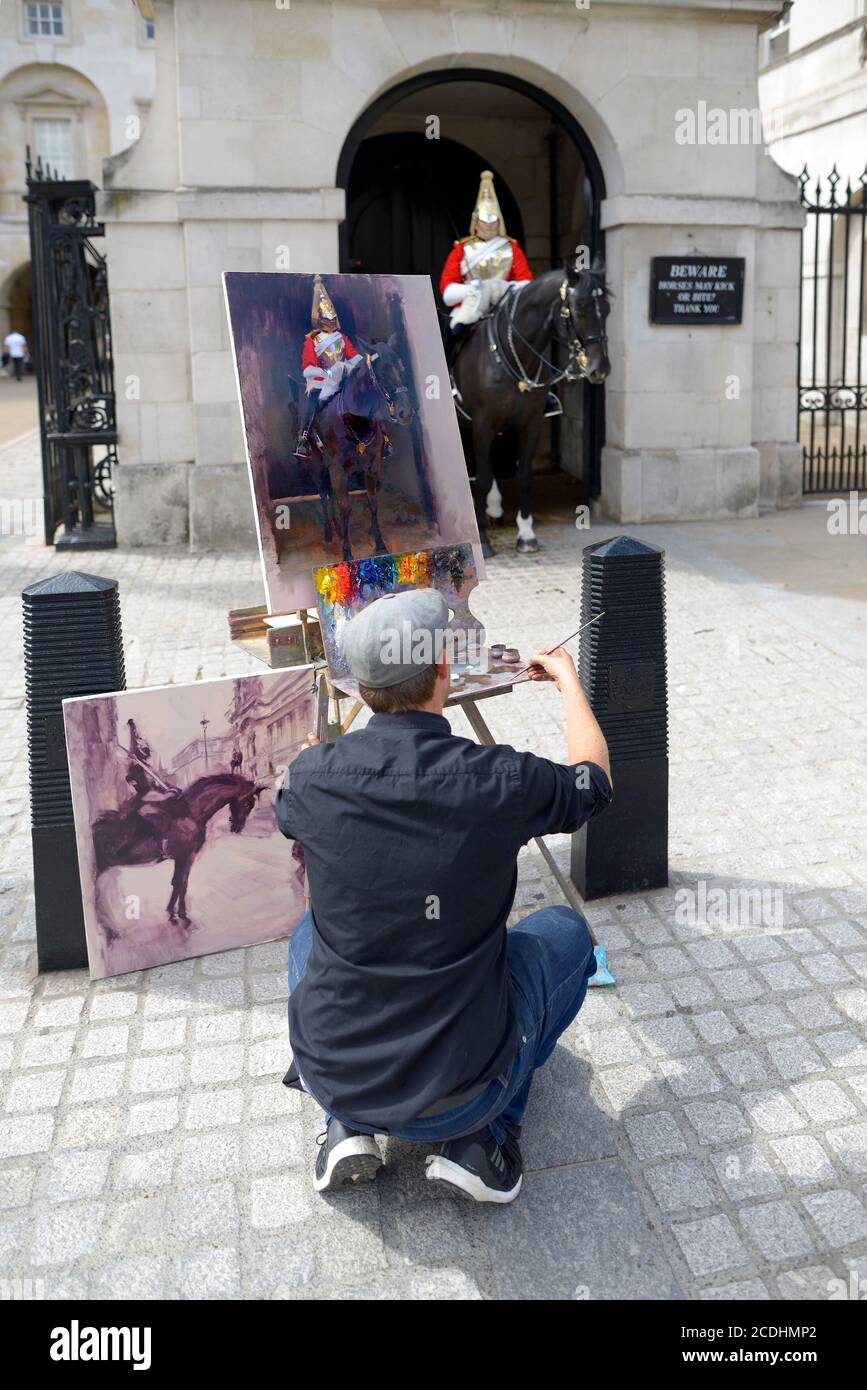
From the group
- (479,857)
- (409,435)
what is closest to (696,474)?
(409,435)

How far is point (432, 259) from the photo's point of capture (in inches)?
599

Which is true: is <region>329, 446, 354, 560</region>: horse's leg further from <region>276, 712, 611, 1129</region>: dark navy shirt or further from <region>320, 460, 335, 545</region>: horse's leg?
<region>276, 712, 611, 1129</region>: dark navy shirt

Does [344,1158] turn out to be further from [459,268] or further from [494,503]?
[459,268]

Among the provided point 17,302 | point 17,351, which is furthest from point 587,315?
point 17,302

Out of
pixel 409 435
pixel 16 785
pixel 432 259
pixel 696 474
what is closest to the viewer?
pixel 409 435

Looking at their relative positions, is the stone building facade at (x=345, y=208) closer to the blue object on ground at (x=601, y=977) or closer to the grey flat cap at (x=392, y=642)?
the blue object on ground at (x=601, y=977)

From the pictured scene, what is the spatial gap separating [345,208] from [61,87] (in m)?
35.5

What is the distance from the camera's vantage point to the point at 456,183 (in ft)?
50.0

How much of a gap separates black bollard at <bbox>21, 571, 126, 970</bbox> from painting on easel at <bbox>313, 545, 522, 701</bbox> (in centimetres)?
73

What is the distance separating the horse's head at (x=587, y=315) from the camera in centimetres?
998

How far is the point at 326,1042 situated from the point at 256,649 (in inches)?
85.4

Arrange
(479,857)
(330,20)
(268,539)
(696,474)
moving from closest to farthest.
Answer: (479,857), (268,539), (330,20), (696,474)

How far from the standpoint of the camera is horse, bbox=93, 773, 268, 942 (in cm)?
396
